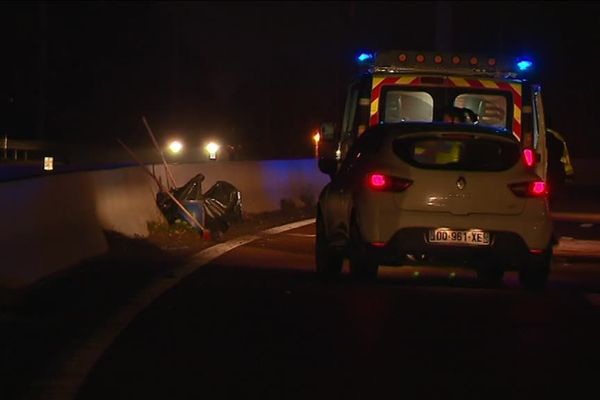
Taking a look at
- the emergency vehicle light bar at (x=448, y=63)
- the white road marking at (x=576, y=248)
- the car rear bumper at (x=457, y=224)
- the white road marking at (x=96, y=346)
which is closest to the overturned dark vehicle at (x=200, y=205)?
the white road marking at (x=96, y=346)

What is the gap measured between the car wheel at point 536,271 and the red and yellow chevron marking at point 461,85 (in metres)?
3.41

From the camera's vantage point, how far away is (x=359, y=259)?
13359 mm

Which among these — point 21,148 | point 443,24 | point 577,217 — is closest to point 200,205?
point 577,217

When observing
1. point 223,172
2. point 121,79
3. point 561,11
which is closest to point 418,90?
point 223,172

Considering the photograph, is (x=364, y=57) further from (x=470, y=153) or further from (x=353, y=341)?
(x=353, y=341)

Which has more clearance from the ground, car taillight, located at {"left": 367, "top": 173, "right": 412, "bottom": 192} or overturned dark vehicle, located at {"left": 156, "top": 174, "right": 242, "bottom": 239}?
car taillight, located at {"left": 367, "top": 173, "right": 412, "bottom": 192}

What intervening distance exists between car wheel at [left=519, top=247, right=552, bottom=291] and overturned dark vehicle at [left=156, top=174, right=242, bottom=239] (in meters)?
6.63

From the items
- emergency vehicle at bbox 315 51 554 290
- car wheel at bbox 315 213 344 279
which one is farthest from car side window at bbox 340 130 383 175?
car wheel at bbox 315 213 344 279

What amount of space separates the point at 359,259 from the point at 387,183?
849 millimetres

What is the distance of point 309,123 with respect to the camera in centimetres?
8119

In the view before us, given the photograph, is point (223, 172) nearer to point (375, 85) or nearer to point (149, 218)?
point (149, 218)

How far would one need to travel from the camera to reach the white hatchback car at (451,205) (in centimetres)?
1298

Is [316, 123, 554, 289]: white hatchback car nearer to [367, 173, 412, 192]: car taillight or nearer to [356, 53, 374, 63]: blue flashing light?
[367, 173, 412, 192]: car taillight

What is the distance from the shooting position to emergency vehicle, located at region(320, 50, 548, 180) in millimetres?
16828
